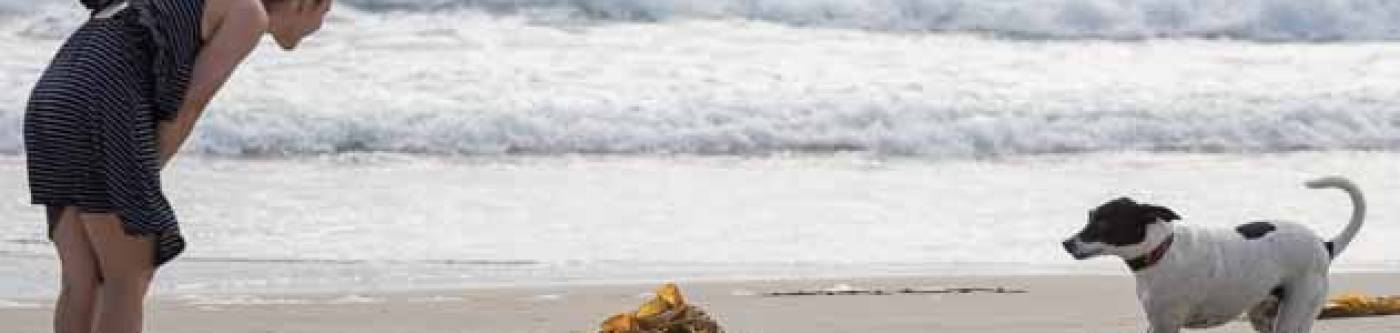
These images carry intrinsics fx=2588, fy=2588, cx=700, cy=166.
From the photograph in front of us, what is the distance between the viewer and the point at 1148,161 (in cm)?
1411

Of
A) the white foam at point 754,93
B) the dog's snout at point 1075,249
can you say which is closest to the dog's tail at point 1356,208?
the dog's snout at point 1075,249

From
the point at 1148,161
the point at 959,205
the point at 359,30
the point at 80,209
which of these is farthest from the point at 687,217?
the point at 359,30

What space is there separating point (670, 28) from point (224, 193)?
7.77m

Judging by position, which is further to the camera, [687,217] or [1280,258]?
[687,217]

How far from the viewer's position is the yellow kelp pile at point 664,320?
20.6 feet

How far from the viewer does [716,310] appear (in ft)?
25.2

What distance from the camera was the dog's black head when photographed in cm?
586

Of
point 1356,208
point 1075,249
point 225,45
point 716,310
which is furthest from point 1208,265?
point 225,45

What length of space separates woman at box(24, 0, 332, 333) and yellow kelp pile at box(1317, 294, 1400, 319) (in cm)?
383

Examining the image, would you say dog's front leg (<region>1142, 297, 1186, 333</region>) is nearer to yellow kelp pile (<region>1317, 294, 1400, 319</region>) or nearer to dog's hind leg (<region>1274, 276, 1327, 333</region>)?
dog's hind leg (<region>1274, 276, 1327, 333</region>)

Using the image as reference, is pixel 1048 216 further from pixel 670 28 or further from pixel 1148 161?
pixel 670 28

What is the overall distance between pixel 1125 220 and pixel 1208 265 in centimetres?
22

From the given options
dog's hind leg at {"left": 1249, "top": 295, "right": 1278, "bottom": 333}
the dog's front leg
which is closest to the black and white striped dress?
the dog's front leg

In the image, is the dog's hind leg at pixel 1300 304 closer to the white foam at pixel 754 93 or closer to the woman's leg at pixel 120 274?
the woman's leg at pixel 120 274
